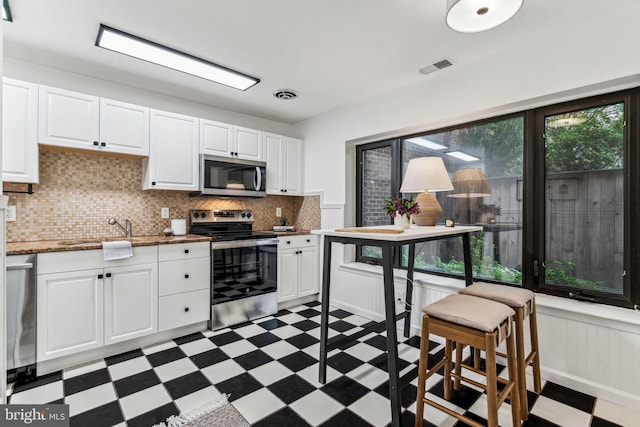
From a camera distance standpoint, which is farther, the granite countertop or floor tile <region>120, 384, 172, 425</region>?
the granite countertop

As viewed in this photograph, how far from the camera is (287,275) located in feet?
11.8

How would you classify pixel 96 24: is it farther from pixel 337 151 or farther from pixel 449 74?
pixel 449 74

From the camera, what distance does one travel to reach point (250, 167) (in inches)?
143

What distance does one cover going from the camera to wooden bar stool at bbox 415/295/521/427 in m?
1.45

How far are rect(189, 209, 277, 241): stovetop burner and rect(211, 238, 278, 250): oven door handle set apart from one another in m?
0.04

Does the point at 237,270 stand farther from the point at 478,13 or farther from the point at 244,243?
the point at 478,13

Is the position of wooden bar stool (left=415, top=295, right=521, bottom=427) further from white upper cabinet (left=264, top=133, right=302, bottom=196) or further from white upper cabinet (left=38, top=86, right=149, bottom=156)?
white upper cabinet (left=38, top=86, right=149, bottom=156)

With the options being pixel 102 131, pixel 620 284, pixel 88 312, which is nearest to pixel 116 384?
pixel 88 312

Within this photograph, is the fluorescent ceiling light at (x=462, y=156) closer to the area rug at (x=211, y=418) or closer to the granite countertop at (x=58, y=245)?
the granite countertop at (x=58, y=245)

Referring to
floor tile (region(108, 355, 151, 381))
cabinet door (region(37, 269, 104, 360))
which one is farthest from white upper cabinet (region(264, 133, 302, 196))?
floor tile (region(108, 355, 151, 381))

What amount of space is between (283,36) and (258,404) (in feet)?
8.11

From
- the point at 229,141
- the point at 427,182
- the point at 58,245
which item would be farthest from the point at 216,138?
the point at 427,182

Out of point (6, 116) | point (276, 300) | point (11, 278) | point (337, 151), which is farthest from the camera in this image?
point (337, 151)

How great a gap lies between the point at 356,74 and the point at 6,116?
2768 mm
